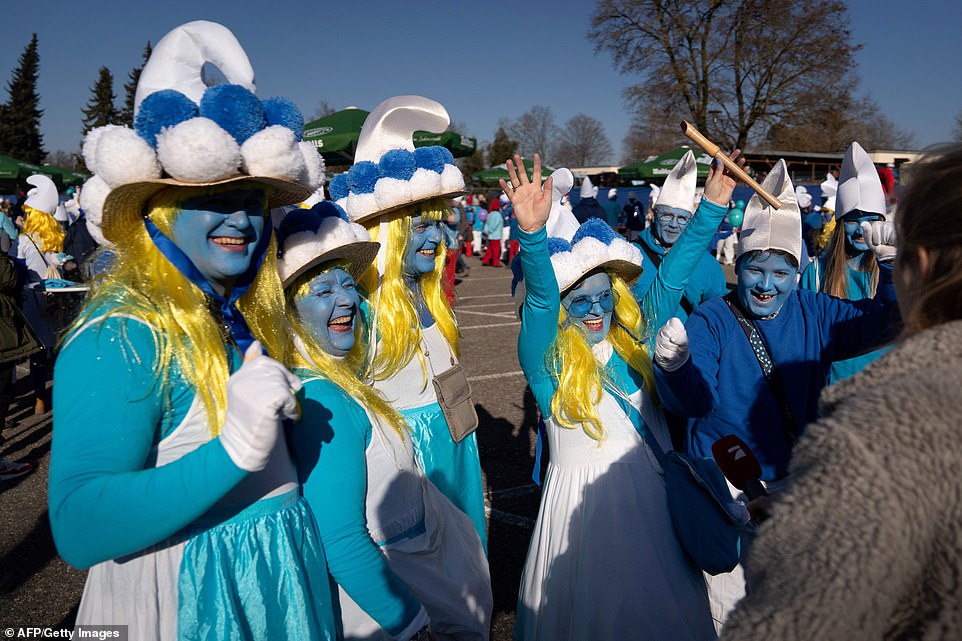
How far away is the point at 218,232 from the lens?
5.67ft

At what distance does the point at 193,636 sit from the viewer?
5.24ft

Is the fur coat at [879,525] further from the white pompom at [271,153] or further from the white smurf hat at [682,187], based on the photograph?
the white smurf hat at [682,187]

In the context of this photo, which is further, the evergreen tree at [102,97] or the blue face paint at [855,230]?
the evergreen tree at [102,97]

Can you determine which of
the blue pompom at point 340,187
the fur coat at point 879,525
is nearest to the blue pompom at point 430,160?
the blue pompom at point 340,187

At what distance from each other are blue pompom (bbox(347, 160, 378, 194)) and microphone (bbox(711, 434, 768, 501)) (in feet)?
6.71

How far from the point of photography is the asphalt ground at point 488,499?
3.65 m

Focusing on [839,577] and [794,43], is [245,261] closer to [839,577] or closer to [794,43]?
[839,577]

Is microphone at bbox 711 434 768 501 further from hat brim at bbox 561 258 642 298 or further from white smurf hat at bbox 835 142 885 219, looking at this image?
white smurf hat at bbox 835 142 885 219

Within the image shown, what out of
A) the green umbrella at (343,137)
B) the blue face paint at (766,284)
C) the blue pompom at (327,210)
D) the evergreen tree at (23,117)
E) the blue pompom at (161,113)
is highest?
the evergreen tree at (23,117)

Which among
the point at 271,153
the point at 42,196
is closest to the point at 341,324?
the point at 271,153

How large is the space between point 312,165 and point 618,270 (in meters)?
1.62

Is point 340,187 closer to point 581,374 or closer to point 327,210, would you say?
point 327,210

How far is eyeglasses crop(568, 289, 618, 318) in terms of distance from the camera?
2943mm

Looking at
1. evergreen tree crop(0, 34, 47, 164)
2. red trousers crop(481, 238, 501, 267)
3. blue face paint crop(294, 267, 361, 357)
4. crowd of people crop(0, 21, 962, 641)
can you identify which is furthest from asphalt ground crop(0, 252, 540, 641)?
evergreen tree crop(0, 34, 47, 164)
